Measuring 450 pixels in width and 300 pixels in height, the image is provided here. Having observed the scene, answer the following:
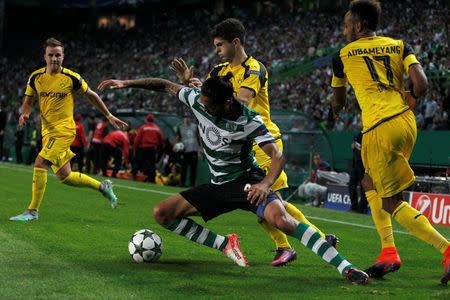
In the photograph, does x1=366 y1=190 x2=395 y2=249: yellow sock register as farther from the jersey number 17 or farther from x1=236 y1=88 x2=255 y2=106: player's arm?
x1=236 y1=88 x2=255 y2=106: player's arm

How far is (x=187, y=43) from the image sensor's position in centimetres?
3828

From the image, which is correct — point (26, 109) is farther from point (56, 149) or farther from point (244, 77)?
point (244, 77)

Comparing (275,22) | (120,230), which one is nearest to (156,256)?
(120,230)

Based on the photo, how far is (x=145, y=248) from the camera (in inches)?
211

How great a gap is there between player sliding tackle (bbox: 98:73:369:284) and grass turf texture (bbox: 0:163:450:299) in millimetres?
306

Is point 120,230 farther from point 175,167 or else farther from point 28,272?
point 175,167

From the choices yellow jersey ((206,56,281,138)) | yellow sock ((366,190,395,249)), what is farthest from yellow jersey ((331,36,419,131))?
yellow jersey ((206,56,281,138))

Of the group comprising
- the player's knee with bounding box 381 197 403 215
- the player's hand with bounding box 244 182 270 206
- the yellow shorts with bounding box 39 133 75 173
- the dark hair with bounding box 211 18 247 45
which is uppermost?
the dark hair with bounding box 211 18 247 45

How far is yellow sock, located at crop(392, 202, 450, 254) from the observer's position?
15.5ft

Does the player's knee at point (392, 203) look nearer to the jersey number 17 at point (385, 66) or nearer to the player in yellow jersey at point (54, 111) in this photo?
the jersey number 17 at point (385, 66)

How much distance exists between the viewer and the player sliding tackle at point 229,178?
14.8 ft

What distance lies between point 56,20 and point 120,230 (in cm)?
4612

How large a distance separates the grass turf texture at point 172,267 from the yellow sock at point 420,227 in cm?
35

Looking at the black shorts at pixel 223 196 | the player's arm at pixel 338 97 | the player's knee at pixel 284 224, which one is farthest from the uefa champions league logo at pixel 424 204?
the player's knee at pixel 284 224
